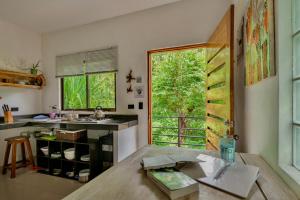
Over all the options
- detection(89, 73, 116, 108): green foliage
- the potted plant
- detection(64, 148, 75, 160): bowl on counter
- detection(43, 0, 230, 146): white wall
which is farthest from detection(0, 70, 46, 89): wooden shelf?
detection(64, 148, 75, 160): bowl on counter

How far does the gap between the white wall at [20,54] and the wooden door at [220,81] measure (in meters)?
3.22

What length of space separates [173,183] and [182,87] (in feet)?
15.0

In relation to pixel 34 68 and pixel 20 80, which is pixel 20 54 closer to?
pixel 34 68

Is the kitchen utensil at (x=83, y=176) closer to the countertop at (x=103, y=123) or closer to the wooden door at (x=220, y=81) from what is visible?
the countertop at (x=103, y=123)

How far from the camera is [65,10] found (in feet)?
8.21

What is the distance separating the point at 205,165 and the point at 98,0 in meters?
2.40

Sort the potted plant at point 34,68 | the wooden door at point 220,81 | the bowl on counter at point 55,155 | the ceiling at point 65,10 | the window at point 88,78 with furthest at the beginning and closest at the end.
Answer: the potted plant at point 34,68, the window at point 88,78, the bowl on counter at point 55,155, the ceiling at point 65,10, the wooden door at point 220,81

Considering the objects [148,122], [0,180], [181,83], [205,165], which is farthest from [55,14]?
[181,83]

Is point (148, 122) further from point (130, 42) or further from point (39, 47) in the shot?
point (39, 47)

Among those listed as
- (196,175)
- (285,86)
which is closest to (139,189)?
(196,175)

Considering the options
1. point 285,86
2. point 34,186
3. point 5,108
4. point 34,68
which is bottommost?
point 34,186

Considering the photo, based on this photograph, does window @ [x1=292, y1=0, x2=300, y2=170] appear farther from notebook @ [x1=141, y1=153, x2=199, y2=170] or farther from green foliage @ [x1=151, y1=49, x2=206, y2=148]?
green foliage @ [x1=151, y1=49, x2=206, y2=148]

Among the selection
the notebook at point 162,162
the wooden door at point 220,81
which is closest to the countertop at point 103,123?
the wooden door at point 220,81

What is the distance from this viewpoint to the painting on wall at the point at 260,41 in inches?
36.2
